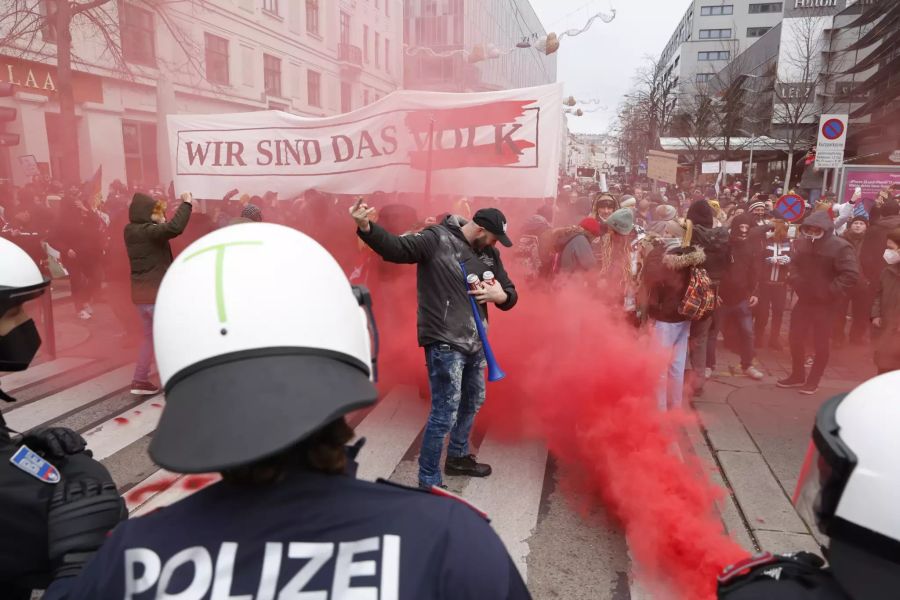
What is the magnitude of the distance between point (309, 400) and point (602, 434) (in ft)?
10.7

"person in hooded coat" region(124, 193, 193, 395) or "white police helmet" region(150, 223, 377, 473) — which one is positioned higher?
"white police helmet" region(150, 223, 377, 473)

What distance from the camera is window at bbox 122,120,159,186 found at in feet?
60.6

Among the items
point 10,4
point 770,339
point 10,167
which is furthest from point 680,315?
point 10,167

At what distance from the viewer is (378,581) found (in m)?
0.93

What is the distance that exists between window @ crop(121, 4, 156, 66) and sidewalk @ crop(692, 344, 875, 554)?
50.9 feet

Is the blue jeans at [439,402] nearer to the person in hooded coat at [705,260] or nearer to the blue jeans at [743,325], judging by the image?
the person in hooded coat at [705,260]

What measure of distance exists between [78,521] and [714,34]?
91164 millimetres

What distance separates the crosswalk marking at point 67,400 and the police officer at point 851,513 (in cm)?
538

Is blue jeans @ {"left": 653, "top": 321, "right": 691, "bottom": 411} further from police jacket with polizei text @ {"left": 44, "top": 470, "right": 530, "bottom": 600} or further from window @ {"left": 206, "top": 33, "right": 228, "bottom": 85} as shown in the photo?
window @ {"left": 206, "top": 33, "right": 228, "bottom": 85}

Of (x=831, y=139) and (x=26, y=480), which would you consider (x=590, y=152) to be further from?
(x=26, y=480)

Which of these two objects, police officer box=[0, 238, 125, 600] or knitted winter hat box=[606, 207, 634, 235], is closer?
police officer box=[0, 238, 125, 600]

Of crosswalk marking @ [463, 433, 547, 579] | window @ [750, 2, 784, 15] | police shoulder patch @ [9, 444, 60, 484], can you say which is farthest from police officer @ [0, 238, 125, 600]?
window @ [750, 2, 784, 15]

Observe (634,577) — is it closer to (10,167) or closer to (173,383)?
(173,383)

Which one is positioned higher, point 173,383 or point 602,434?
point 173,383
